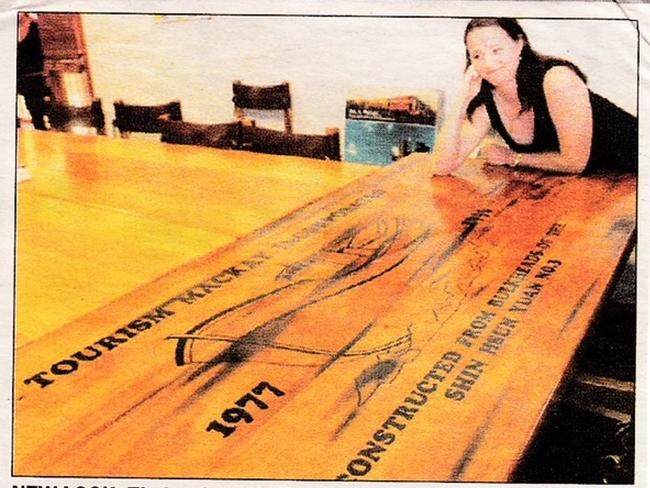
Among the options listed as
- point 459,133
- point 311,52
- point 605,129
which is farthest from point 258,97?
point 605,129

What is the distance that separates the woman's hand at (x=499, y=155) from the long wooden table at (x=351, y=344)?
0.02 metres

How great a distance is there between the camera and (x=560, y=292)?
1.54 feet

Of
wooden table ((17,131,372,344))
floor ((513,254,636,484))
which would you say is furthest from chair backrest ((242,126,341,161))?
floor ((513,254,636,484))

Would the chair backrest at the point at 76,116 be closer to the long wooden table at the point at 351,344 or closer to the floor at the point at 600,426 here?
the long wooden table at the point at 351,344

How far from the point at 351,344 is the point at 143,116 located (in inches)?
9.4

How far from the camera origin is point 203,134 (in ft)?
1.71

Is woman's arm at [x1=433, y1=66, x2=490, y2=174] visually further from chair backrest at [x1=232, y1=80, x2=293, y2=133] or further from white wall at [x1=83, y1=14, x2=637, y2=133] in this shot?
chair backrest at [x1=232, y1=80, x2=293, y2=133]

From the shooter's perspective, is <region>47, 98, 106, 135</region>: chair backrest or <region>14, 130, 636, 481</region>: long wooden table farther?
<region>47, 98, 106, 135</region>: chair backrest

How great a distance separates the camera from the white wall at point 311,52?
1.64 ft

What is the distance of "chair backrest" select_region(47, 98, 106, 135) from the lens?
511mm

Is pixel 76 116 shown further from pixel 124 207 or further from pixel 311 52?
pixel 311 52

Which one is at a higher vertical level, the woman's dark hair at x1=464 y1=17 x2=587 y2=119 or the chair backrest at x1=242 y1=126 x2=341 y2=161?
the woman's dark hair at x1=464 y1=17 x2=587 y2=119

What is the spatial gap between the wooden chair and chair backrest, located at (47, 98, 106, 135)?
0.01 m

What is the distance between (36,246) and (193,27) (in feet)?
0.65
